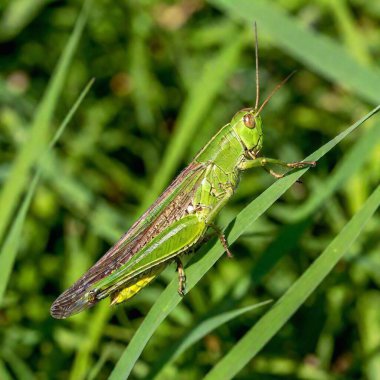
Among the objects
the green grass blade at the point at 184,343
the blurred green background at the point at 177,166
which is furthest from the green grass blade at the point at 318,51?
the green grass blade at the point at 184,343

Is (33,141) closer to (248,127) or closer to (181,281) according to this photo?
(248,127)

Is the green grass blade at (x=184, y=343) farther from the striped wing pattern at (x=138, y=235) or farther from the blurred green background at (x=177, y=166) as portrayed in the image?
the striped wing pattern at (x=138, y=235)

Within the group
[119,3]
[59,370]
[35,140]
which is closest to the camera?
[35,140]

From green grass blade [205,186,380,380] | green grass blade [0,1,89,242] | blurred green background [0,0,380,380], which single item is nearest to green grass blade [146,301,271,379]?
blurred green background [0,0,380,380]

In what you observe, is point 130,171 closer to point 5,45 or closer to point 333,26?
point 5,45


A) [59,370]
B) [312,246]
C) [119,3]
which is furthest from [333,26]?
[59,370]

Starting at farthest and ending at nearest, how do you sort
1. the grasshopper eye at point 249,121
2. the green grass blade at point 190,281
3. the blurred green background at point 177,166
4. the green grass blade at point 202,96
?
1. the green grass blade at point 202,96
2. the blurred green background at point 177,166
3. the grasshopper eye at point 249,121
4. the green grass blade at point 190,281

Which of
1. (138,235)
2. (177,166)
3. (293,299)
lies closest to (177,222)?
(138,235)
